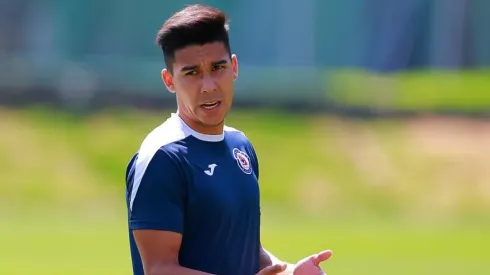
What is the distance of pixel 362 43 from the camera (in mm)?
32062

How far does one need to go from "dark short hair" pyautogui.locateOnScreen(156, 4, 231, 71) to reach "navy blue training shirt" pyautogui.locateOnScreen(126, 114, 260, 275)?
1.01ft

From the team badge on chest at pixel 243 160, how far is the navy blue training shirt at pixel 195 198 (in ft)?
0.10

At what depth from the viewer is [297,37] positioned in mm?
31719

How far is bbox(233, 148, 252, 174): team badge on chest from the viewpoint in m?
5.80

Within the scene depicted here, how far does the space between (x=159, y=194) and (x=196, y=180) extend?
166mm

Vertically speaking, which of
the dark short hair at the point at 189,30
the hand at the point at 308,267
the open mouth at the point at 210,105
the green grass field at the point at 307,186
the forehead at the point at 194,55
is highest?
the dark short hair at the point at 189,30

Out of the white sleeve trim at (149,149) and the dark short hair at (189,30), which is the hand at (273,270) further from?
the dark short hair at (189,30)

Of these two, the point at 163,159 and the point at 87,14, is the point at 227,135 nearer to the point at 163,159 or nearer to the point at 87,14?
the point at 163,159

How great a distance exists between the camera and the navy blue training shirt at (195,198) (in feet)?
17.6

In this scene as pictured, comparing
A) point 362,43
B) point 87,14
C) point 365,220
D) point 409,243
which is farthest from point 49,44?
point 409,243

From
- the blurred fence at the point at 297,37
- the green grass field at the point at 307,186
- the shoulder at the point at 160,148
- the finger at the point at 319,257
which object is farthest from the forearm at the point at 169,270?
the blurred fence at the point at 297,37

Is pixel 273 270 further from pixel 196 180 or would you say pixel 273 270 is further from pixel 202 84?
pixel 202 84

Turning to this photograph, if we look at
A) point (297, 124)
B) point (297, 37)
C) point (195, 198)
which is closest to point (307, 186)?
point (297, 124)

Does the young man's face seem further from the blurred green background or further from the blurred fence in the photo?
the blurred fence
